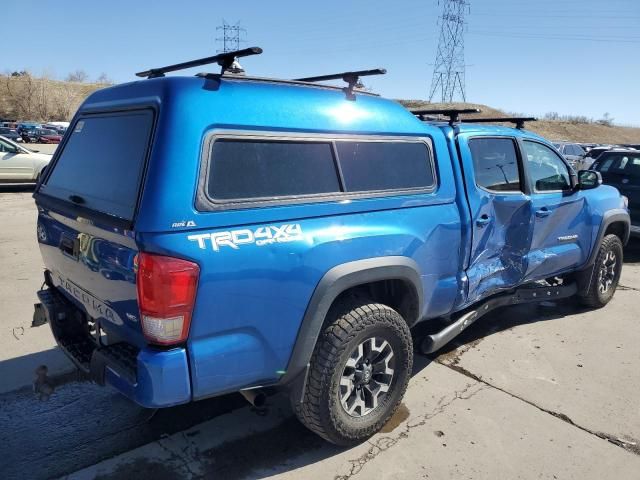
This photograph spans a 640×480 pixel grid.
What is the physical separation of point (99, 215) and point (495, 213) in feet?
9.46

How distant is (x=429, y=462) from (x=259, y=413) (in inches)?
44.9

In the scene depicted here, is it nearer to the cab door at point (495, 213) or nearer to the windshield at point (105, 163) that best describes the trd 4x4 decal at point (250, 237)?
the windshield at point (105, 163)

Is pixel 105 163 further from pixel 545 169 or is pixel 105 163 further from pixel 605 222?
pixel 605 222

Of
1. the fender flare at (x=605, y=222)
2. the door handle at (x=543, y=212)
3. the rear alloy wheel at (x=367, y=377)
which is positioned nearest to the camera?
the rear alloy wheel at (x=367, y=377)

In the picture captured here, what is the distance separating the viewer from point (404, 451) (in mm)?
3084

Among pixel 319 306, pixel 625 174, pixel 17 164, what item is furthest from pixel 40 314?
pixel 17 164

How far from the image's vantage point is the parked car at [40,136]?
34.9m

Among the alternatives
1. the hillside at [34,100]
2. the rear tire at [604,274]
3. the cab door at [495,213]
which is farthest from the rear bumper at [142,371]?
the hillside at [34,100]

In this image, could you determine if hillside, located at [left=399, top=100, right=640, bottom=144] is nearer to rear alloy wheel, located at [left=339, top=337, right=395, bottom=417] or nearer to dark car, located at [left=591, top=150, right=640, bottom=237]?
dark car, located at [left=591, top=150, right=640, bottom=237]

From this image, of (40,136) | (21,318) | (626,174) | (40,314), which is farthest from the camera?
(40,136)

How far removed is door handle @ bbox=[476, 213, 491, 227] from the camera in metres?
3.78

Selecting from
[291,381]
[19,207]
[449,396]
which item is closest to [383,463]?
[291,381]

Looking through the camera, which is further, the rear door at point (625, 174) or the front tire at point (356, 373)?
the rear door at point (625, 174)

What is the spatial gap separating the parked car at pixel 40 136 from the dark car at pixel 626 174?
35434 millimetres
